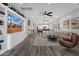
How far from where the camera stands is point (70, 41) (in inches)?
210

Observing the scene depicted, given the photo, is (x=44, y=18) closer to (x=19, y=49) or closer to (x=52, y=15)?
(x=52, y=15)

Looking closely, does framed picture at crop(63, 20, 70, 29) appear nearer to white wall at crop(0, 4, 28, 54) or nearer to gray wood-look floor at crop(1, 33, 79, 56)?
gray wood-look floor at crop(1, 33, 79, 56)

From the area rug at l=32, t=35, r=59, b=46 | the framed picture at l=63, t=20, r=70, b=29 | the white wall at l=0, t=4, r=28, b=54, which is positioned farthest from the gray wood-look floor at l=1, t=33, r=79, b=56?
the framed picture at l=63, t=20, r=70, b=29

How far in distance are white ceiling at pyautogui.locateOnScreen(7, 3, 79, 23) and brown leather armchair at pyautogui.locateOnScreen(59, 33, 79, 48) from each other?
2.87ft

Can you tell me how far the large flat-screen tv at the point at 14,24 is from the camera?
568cm

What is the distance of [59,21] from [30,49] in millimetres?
1572

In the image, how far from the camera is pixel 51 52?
207 inches

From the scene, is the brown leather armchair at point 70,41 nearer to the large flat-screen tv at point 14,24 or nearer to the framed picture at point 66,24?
the framed picture at point 66,24

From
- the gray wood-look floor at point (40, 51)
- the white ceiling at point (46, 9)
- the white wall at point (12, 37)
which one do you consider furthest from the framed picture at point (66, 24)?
the white wall at point (12, 37)

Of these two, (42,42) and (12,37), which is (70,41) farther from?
(12,37)

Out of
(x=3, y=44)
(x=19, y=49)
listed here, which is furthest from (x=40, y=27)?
(x=3, y=44)

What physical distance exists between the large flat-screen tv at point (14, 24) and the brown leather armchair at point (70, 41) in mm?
1885

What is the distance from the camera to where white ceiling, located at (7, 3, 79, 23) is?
206 inches

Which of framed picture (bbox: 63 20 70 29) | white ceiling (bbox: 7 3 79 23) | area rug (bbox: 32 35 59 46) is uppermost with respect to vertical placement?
white ceiling (bbox: 7 3 79 23)
